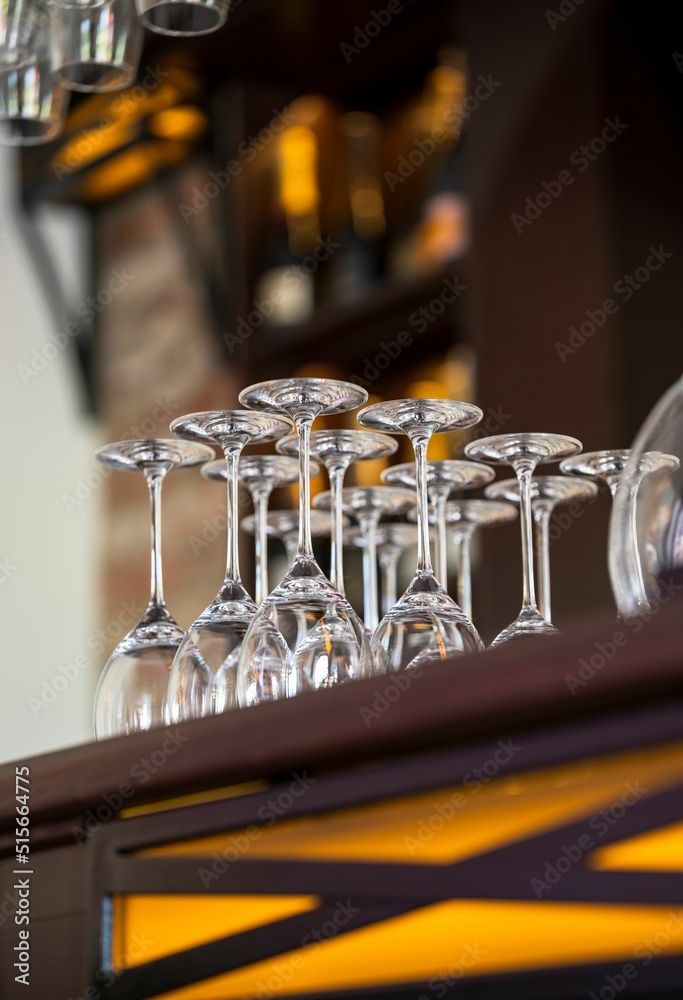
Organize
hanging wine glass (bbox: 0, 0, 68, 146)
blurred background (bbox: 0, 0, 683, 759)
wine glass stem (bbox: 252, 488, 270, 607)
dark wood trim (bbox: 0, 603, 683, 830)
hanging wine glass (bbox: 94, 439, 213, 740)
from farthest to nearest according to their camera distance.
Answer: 1. blurred background (bbox: 0, 0, 683, 759)
2. hanging wine glass (bbox: 0, 0, 68, 146)
3. wine glass stem (bbox: 252, 488, 270, 607)
4. hanging wine glass (bbox: 94, 439, 213, 740)
5. dark wood trim (bbox: 0, 603, 683, 830)

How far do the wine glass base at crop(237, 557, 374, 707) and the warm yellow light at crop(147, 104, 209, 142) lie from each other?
198 centimetres

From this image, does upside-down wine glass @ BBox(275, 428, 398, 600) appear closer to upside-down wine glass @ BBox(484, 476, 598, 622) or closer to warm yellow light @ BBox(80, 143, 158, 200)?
upside-down wine glass @ BBox(484, 476, 598, 622)

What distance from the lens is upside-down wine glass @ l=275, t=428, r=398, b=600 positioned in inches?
38.7

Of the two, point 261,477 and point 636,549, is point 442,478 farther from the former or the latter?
point 636,549

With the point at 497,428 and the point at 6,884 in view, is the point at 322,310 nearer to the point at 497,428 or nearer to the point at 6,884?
the point at 497,428

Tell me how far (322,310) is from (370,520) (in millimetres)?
1453

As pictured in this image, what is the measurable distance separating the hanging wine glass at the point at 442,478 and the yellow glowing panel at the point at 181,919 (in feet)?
1.09

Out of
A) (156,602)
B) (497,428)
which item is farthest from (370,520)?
(497,428)

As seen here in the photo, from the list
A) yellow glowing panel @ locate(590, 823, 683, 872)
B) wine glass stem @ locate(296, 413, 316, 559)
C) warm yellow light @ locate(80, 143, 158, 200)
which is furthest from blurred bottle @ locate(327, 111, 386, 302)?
yellow glowing panel @ locate(590, 823, 683, 872)

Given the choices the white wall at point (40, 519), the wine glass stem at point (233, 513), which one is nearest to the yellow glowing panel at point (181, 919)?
the wine glass stem at point (233, 513)

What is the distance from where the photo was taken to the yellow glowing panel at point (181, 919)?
2.34 ft

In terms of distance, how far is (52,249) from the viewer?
3236 millimetres

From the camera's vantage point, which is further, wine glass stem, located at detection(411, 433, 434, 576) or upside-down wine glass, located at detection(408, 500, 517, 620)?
upside-down wine glass, located at detection(408, 500, 517, 620)

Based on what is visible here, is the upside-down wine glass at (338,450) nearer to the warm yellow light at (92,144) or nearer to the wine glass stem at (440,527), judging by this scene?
the wine glass stem at (440,527)
